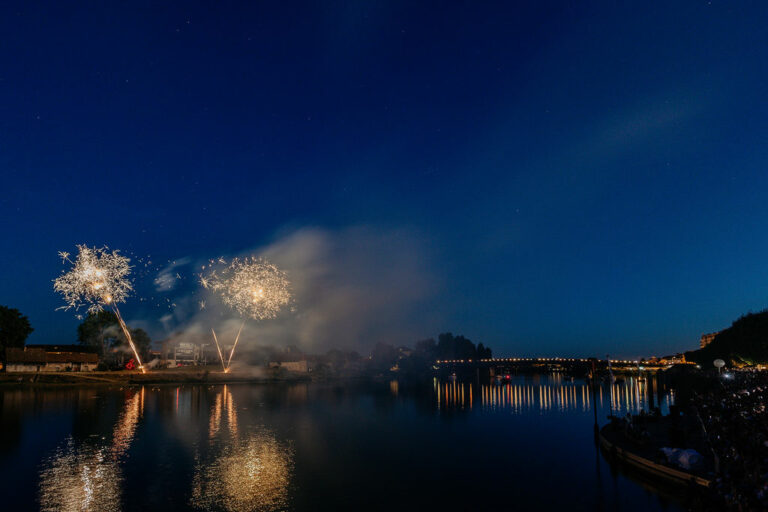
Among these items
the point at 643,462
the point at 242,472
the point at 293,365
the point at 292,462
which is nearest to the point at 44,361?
the point at 293,365

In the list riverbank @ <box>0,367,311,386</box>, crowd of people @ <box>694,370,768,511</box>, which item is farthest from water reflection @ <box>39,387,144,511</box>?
riverbank @ <box>0,367,311,386</box>

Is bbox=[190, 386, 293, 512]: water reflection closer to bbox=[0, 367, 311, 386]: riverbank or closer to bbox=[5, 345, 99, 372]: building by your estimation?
bbox=[0, 367, 311, 386]: riverbank

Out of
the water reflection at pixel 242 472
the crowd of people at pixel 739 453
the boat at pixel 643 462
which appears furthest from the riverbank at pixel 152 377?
the crowd of people at pixel 739 453

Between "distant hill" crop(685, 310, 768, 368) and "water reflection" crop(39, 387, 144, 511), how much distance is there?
118 metres

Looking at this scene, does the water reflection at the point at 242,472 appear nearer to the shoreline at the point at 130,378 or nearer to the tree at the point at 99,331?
the shoreline at the point at 130,378

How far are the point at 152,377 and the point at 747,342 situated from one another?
489 ft

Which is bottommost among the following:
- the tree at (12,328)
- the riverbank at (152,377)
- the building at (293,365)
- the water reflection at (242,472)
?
the building at (293,365)

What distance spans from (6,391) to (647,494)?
118115 millimetres

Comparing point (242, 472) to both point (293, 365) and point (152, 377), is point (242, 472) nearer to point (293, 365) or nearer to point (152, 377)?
point (152, 377)

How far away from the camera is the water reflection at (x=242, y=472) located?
95.2 ft

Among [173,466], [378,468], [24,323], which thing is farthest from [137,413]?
[24,323]

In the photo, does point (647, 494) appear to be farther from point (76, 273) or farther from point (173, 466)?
point (76, 273)

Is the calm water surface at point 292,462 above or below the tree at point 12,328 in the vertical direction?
below

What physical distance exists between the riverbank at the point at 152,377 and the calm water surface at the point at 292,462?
109ft
